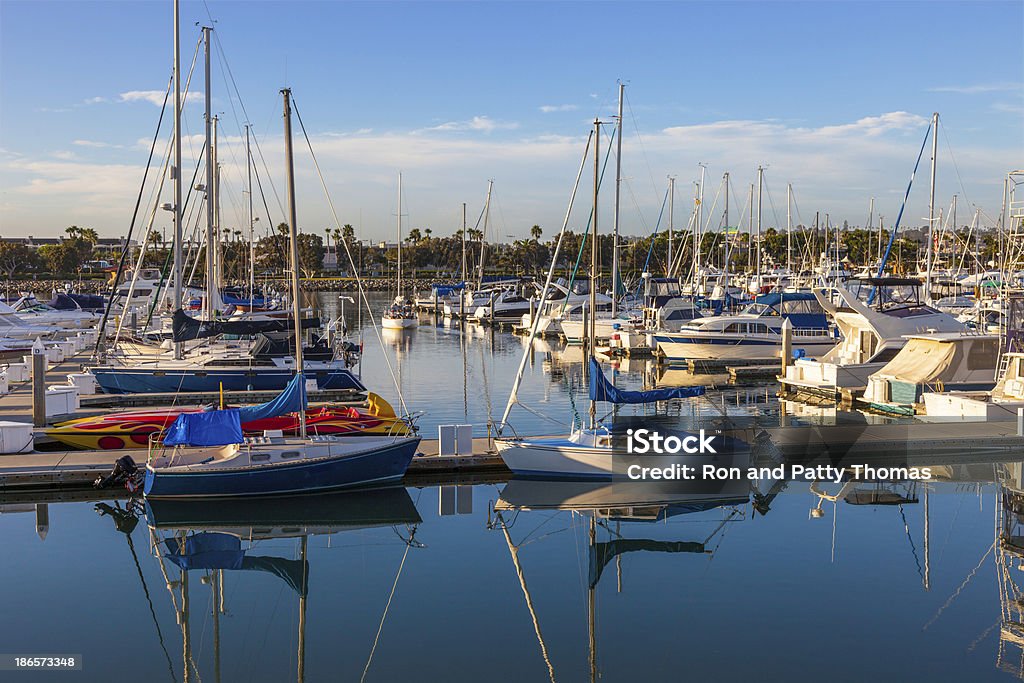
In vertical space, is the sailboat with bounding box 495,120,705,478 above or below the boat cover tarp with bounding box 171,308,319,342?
below

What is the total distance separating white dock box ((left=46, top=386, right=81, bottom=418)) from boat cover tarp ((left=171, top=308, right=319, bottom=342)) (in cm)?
658

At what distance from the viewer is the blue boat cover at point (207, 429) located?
21.3m

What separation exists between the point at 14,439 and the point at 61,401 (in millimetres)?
5000

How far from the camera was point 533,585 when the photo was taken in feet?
58.1

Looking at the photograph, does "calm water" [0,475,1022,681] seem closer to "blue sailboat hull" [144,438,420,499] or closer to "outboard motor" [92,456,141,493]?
"blue sailboat hull" [144,438,420,499]

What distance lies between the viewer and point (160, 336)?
136ft

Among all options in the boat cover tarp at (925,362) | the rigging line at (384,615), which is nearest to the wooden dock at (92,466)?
the rigging line at (384,615)

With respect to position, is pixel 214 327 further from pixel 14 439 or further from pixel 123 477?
pixel 123 477

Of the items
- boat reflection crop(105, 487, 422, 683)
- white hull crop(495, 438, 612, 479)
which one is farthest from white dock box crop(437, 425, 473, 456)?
boat reflection crop(105, 487, 422, 683)

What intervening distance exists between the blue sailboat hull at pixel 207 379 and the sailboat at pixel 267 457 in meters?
11.8

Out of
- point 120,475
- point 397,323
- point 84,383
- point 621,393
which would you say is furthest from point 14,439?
point 397,323

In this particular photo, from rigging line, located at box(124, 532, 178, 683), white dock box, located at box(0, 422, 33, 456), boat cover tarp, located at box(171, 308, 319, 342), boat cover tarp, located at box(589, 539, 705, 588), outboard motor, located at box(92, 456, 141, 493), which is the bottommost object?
rigging line, located at box(124, 532, 178, 683)

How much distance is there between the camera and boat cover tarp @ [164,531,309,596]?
18.5 meters

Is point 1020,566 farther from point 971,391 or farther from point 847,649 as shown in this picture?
point 971,391
